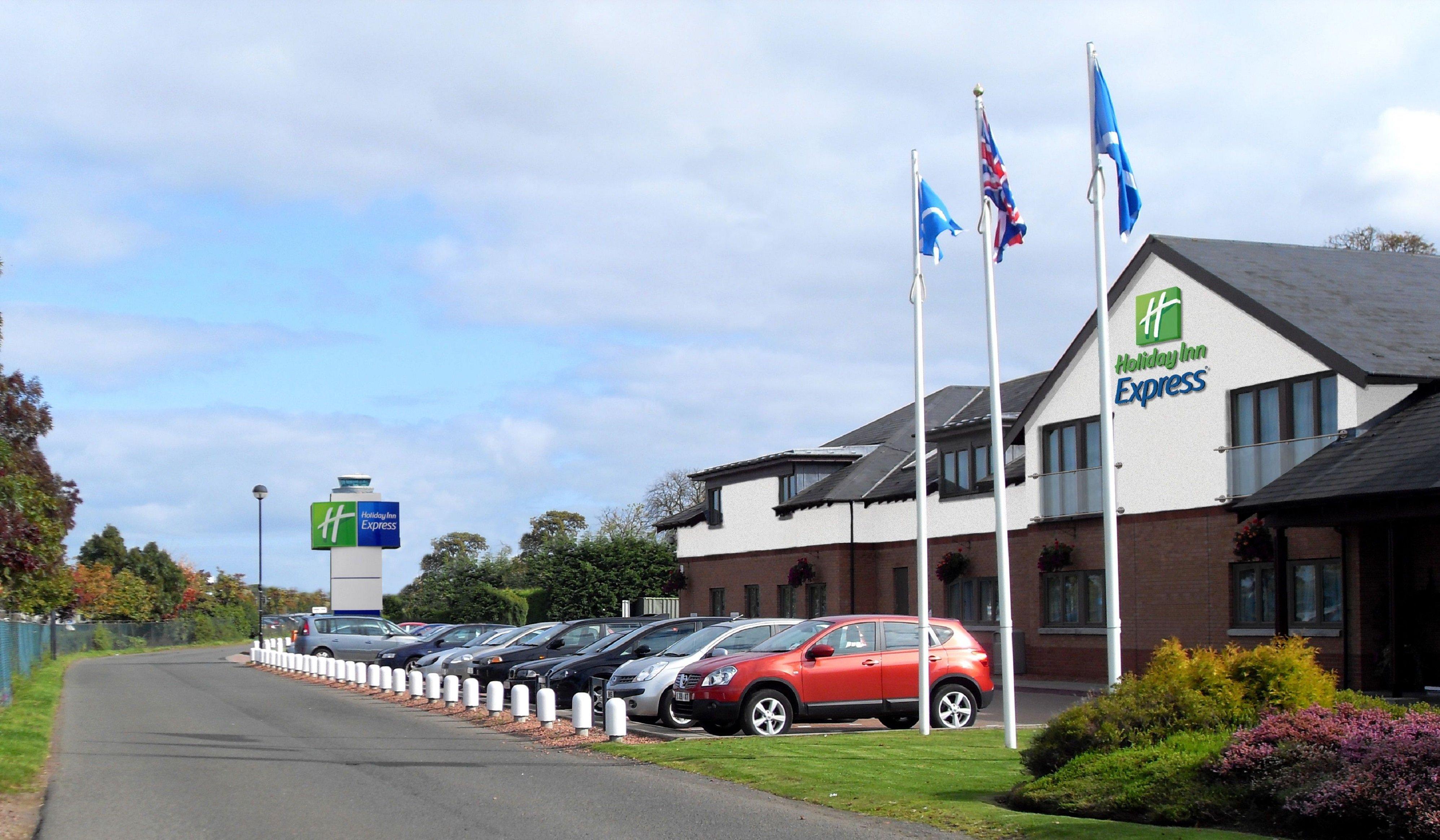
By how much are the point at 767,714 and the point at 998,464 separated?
4727 mm

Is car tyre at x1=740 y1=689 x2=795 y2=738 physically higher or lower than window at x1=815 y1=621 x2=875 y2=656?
lower

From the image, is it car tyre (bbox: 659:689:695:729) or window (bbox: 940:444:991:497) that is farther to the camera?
window (bbox: 940:444:991:497)

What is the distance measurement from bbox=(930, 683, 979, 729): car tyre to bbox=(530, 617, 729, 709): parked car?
16.2ft

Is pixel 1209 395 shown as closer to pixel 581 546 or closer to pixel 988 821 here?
pixel 988 821

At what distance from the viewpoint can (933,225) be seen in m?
18.6

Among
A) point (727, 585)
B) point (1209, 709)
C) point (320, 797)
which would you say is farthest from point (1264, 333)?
point (727, 585)

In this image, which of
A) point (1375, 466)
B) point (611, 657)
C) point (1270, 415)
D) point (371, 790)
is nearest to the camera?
point (371, 790)

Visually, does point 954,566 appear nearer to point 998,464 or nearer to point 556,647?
point 556,647

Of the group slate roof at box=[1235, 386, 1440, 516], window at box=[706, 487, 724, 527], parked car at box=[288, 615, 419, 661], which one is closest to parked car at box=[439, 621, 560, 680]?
parked car at box=[288, 615, 419, 661]

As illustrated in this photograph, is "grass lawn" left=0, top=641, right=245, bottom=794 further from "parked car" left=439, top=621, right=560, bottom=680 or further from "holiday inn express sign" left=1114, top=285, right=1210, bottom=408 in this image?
"holiday inn express sign" left=1114, top=285, right=1210, bottom=408

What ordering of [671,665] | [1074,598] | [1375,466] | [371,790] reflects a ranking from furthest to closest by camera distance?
[1074,598], [1375,466], [671,665], [371,790]

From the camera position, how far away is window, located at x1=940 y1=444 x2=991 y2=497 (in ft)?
123

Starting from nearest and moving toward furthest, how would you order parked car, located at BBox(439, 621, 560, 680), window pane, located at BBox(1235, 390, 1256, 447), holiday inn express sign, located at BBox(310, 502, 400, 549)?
window pane, located at BBox(1235, 390, 1256, 447) → parked car, located at BBox(439, 621, 560, 680) → holiday inn express sign, located at BBox(310, 502, 400, 549)

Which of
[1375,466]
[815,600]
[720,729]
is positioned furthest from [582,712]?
[815,600]
